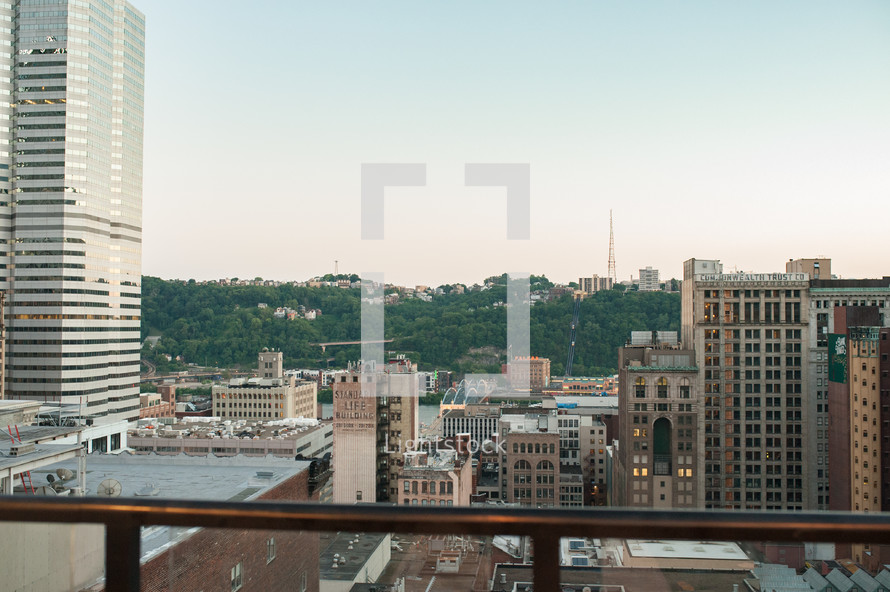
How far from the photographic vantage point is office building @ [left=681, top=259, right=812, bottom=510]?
1675cm

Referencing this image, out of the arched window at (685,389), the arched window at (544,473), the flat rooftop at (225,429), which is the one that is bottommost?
the arched window at (544,473)

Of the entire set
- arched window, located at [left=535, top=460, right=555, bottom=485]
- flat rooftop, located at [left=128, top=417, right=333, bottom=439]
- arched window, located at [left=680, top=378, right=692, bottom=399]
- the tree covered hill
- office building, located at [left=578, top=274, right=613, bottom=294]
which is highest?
office building, located at [left=578, top=274, right=613, bottom=294]

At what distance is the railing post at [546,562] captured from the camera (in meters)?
0.80

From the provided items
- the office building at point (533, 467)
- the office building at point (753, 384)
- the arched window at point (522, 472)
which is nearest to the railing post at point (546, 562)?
the office building at point (533, 467)

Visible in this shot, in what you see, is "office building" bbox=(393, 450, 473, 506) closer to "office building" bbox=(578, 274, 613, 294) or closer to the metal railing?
"office building" bbox=(578, 274, 613, 294)

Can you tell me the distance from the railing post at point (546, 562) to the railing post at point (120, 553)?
0.49m

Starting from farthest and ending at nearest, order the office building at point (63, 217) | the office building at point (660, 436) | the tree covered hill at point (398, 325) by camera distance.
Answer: the office building at point (63, 217)
the tree covered hill at point (398, 325)
the office building at point (660, 436)

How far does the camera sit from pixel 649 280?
26.0 m

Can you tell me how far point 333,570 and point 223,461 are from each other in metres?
8.04

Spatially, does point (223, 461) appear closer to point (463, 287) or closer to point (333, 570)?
point (333, 570)

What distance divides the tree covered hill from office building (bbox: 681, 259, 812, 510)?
442 centimetres

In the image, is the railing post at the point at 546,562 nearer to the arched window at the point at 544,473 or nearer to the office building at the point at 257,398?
the arched window at the point at 544,473

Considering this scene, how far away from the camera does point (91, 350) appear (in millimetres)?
24188

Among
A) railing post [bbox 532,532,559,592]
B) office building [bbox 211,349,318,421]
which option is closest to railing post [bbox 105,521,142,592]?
railing post [bbox 532,532,559,592]
